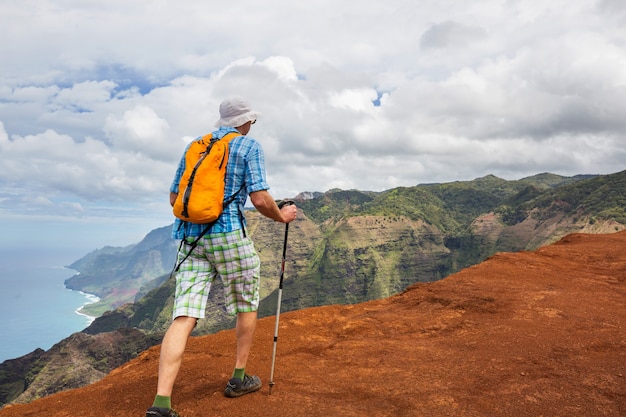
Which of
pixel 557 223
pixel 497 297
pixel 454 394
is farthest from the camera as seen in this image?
pixel 557 223

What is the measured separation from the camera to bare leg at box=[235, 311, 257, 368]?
13.1ft

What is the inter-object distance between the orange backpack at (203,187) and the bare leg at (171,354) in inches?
37.0

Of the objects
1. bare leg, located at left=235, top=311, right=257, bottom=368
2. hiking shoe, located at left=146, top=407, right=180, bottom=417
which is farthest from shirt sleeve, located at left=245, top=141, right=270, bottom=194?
hiking shoe, located at left=146, top=407, right=180, bottom=417

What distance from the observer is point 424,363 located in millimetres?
5305

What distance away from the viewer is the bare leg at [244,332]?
13.1ft

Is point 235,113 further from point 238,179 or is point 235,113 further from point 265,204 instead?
point 265,204

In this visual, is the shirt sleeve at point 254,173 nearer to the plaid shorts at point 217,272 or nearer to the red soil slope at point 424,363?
the plaid shorts at point 217,272

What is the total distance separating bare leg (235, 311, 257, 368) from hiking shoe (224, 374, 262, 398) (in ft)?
0.58

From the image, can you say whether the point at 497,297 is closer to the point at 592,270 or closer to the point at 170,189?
the point at 592,270

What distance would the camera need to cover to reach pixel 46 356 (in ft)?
241

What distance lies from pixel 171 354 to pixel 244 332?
0.81 metres

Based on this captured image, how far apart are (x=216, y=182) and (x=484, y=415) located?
338 cm

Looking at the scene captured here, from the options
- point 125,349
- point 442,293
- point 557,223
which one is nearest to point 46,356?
point 125,349

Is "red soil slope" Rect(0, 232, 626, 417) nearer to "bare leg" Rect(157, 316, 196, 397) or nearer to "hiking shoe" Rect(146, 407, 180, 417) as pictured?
"hiking shoe" Rect(146, 407, 180, 417)
